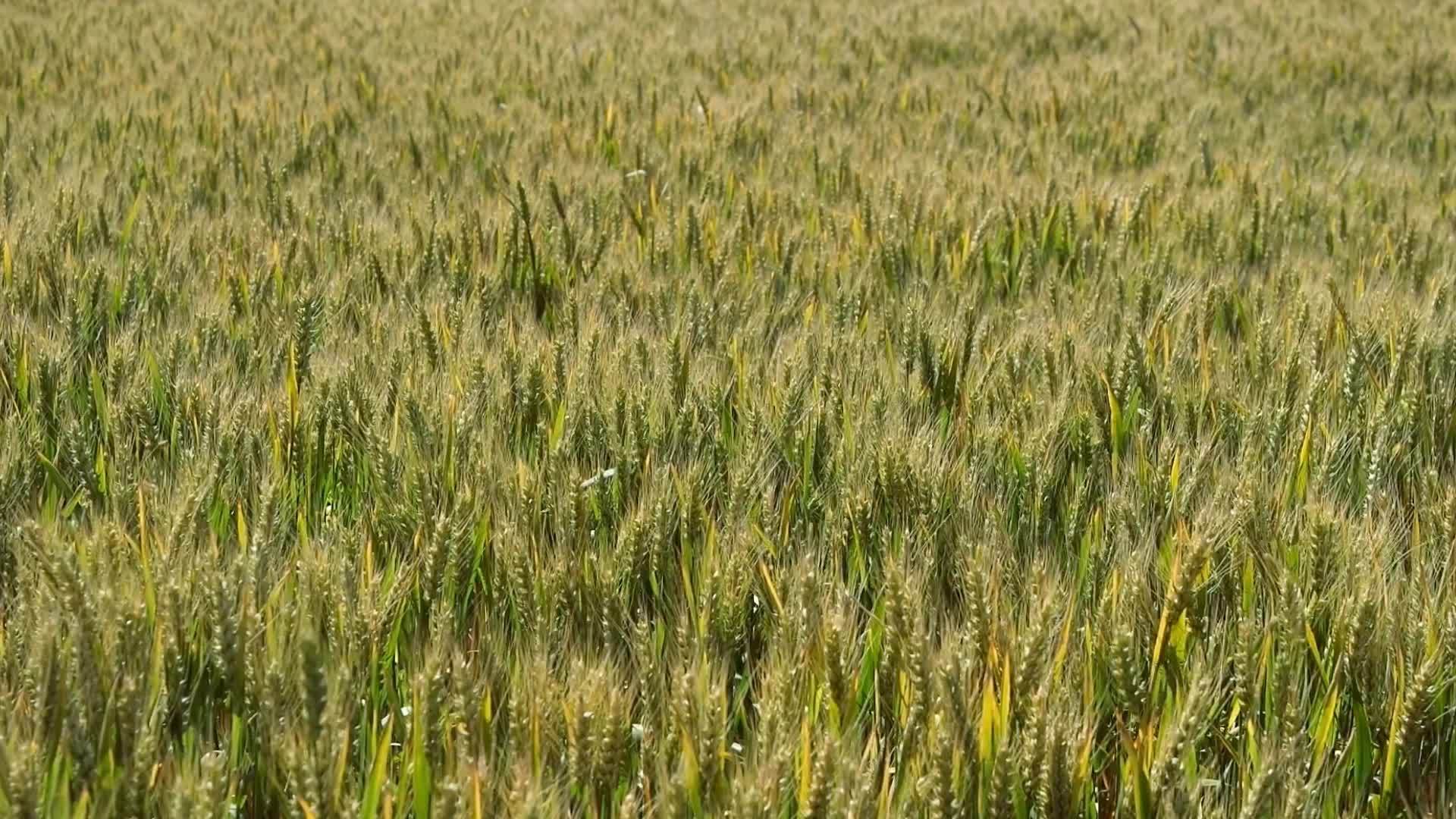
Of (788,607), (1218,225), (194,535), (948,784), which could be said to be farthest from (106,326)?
(1218,225)

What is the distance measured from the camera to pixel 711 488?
1.45 meters

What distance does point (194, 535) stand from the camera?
1.24 meters

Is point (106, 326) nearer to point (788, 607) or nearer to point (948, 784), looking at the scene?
point (788, 607)

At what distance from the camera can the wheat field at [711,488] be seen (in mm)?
951

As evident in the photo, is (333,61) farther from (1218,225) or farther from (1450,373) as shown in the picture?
(1450,373)

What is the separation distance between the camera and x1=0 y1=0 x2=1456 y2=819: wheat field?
0.95 m

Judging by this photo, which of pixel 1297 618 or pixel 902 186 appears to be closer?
pixel 1297 618

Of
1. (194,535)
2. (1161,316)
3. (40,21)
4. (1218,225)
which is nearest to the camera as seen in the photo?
(194,535)

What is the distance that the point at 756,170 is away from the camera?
324 centimetres

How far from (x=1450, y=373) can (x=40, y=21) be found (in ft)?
17.2

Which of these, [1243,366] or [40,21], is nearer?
[1243,366]

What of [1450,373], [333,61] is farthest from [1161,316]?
[333,61]

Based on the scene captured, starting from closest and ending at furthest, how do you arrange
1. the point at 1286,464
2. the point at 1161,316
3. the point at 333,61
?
the point at 1286,464 → the point at 1161,316 → the point at 333,61

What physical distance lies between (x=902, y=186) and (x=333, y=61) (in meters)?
2.64
